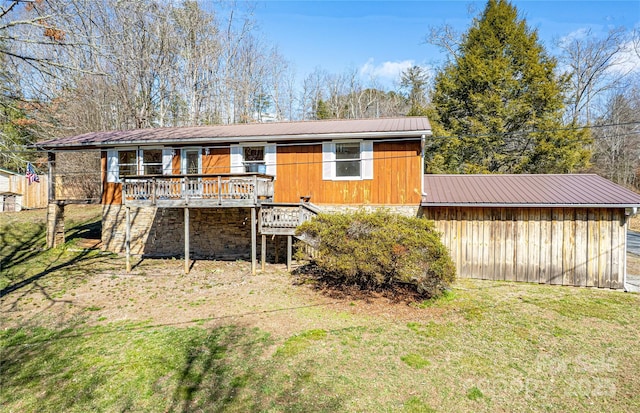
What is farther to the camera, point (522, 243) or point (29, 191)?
Answer: point (29, 191)

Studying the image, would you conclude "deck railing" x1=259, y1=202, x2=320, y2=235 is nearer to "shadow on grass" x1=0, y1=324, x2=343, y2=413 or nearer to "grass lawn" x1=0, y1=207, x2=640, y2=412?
"grass lawn" x1=0, y1=207, x2=640, y2=412

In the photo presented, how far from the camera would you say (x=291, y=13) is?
1627cm

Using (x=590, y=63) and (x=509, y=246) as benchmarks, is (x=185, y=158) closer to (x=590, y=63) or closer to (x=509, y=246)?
(x=509, y=246)

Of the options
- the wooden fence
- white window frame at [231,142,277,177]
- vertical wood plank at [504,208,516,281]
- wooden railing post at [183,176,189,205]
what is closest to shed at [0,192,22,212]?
the wooden fence

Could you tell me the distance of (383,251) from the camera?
800cm

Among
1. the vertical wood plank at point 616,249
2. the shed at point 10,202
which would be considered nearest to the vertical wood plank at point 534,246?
the vertical wood plank at point 616,249

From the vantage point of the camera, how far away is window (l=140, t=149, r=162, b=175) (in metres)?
13.4

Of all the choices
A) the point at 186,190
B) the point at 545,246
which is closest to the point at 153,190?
the point at 186,190

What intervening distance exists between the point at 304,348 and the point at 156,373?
2.35 meters

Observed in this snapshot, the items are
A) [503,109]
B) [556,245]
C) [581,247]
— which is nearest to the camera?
[581,247]

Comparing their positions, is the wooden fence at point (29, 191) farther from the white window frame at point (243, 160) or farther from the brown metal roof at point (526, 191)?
the brown metal roof at point (526, 191)

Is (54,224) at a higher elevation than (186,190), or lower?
lower

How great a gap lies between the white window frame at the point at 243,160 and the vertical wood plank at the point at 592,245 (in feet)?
33.0

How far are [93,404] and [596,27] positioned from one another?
33352mm
